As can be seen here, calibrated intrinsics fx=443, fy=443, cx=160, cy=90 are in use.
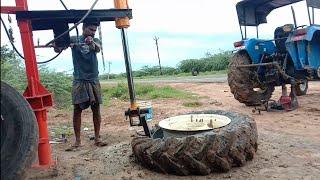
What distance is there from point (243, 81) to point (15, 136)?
601 centimetres

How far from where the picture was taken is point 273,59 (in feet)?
28.0

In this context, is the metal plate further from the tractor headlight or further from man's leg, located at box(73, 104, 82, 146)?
the tractor headlight

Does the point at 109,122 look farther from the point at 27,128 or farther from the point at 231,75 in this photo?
the point at 27,128

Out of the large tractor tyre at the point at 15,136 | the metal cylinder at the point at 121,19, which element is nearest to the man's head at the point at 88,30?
the metal cylinder at the point at 121,19

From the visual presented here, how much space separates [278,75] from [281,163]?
3.96 metres

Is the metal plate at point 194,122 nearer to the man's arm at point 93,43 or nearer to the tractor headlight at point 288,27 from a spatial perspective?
the man's arm at point 93,43

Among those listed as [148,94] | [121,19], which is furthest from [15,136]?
[148,94]

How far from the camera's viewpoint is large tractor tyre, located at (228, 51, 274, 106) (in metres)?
8.49

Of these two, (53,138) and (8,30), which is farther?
(53,138)

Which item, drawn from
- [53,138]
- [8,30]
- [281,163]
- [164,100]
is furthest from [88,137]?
[164,100]

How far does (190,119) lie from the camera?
18.4ft

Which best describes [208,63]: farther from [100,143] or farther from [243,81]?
[100,143]

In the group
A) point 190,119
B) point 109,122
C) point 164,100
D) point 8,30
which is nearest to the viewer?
point 8,30

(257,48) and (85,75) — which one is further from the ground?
(257,48)
